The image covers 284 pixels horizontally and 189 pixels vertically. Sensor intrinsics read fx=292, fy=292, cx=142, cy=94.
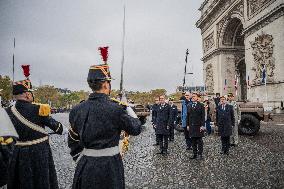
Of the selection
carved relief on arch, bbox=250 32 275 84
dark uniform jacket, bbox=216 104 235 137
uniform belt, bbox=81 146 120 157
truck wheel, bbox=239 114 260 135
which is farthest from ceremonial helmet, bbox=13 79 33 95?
carved relief on arch, bbox=250 32 275 84

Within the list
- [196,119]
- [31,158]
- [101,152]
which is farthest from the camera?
[196,119]

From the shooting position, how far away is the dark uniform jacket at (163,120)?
29.4 ft

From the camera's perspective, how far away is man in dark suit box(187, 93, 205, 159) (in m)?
8.12

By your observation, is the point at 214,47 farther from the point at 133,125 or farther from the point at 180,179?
the point at 133,125

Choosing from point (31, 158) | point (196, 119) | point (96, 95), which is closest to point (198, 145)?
point (196, 119)

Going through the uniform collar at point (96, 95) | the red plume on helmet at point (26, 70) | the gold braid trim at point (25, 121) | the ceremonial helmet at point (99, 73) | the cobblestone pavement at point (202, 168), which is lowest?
the cobblestone pavement at point (202, 168)

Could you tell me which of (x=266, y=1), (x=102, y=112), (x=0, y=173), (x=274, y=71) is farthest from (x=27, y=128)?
(x=266, y=1)


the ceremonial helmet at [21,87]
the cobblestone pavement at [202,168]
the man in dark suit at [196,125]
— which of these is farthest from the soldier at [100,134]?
the man in dark suit at [196,125]

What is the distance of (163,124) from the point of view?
29.6 ft

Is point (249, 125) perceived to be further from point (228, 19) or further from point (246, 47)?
point (228, 19)

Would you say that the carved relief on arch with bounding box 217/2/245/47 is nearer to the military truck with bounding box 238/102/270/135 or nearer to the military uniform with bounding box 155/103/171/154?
the military truck with bounding box 238/102/270/135

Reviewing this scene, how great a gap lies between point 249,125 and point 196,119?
5.89m

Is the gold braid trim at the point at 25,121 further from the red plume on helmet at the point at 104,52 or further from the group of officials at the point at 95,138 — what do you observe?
the red plume on helmet at the point at 104,52

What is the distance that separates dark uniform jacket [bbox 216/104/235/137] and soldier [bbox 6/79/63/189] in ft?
20.2
